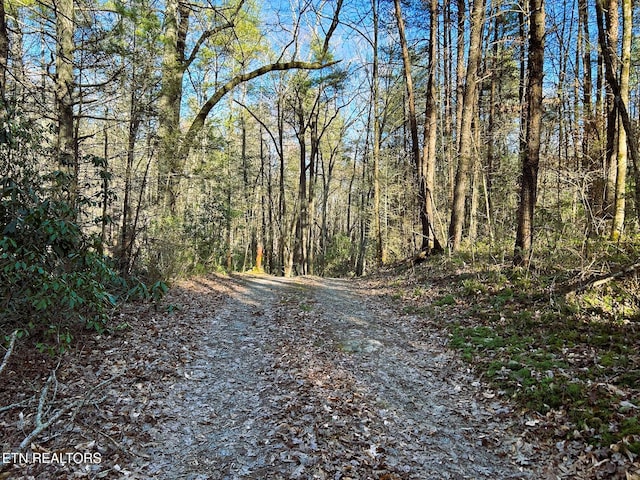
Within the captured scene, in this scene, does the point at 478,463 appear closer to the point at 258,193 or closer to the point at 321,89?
the point at 321,89

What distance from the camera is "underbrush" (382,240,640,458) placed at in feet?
12.7

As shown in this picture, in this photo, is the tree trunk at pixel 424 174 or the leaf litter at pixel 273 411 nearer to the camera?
the leaf litter at pixel 273 411

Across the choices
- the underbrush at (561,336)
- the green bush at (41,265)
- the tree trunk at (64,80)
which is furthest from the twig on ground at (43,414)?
the underbrush at (561,336)

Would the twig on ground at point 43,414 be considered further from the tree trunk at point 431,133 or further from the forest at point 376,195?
the tree trunk at point 431,133

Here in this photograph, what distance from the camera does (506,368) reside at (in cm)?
531

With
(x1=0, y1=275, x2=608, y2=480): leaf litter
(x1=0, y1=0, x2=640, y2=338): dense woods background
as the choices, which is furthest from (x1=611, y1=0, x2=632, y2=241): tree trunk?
(x1=0, y1=275, x2=608, y2=480): leaf litter

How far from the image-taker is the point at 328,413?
14.6ft

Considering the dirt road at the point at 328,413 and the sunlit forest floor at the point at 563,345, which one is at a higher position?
the sunlit forest floor at the point at 563,345

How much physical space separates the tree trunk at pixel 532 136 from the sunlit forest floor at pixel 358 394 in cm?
81

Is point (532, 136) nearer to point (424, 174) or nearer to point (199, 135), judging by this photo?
point (424, 174)

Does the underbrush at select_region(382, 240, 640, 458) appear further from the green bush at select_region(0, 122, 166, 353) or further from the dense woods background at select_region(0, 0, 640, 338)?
the green bush at select_region(0, 122, 166, 353)

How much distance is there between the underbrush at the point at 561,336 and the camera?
388cm

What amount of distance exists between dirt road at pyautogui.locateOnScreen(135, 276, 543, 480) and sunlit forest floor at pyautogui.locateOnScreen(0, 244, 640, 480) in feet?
0.06

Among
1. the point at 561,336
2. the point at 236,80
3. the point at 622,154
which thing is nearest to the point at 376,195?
the point at 236,80
